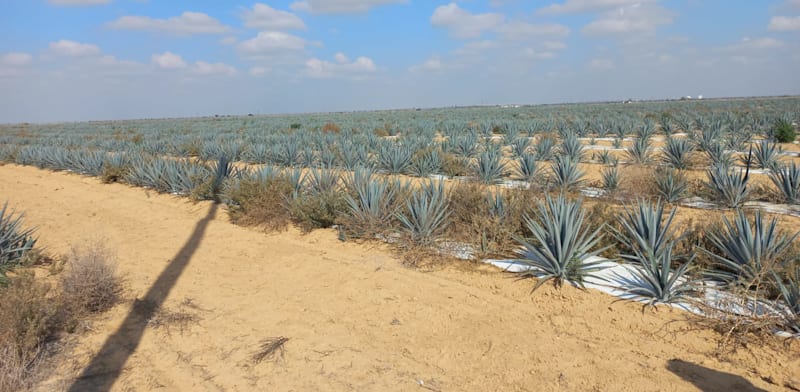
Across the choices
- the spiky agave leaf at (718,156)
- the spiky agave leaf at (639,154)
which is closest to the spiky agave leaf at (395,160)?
the spiky agave leaf at (639,154)

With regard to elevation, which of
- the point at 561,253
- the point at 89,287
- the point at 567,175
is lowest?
the point at 89,287

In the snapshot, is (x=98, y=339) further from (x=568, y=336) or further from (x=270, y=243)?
(x=568, y=336)

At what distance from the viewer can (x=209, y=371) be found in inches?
122

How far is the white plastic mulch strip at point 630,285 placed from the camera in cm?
331

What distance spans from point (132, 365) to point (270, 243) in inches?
112

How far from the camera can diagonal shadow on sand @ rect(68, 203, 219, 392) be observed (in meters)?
2.98

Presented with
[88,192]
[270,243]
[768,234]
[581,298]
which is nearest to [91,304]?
[270,243]

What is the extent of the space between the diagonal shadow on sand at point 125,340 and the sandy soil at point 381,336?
→ 14 millimetres

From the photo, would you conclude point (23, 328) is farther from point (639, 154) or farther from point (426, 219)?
point (639, 154)

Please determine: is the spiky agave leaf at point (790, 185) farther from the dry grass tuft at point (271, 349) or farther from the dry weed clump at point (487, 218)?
the dry grass tuft at point (271, 349)

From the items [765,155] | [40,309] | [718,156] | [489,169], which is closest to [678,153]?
[718,156]

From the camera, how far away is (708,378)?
9.09ft

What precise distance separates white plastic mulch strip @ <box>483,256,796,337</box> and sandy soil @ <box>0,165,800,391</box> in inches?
5.2

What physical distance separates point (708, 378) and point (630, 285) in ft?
4.03
